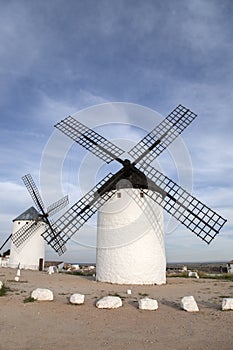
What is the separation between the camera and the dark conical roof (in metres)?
30.9

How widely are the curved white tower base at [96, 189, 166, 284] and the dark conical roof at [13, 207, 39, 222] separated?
16.5m

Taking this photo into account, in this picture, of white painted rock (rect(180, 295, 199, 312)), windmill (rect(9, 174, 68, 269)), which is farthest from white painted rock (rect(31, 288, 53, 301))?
windmill (rect(9, 174, 68, 269))

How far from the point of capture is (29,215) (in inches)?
1232

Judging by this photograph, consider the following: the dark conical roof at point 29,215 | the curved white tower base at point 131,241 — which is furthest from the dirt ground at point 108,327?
the dark conical roof at point 29,215

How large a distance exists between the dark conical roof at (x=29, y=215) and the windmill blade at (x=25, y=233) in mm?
675

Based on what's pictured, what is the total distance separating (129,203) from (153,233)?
2110 mm

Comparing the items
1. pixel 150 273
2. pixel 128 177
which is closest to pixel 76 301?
pixel 150 273

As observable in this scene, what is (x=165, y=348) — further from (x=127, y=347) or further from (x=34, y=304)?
(x=34, y=304)

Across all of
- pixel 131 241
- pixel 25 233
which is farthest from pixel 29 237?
pixel 131 241

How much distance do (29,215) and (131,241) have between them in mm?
19200

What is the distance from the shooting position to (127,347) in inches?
199

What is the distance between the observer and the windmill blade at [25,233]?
29.9 metres

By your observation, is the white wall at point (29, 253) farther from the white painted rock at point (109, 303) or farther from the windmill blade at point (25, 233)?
the white painted rock at point (109, 303)

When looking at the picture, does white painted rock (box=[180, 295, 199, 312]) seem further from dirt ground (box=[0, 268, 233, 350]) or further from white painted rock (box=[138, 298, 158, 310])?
white painted rock (box=[138, 298, 158, 310])
